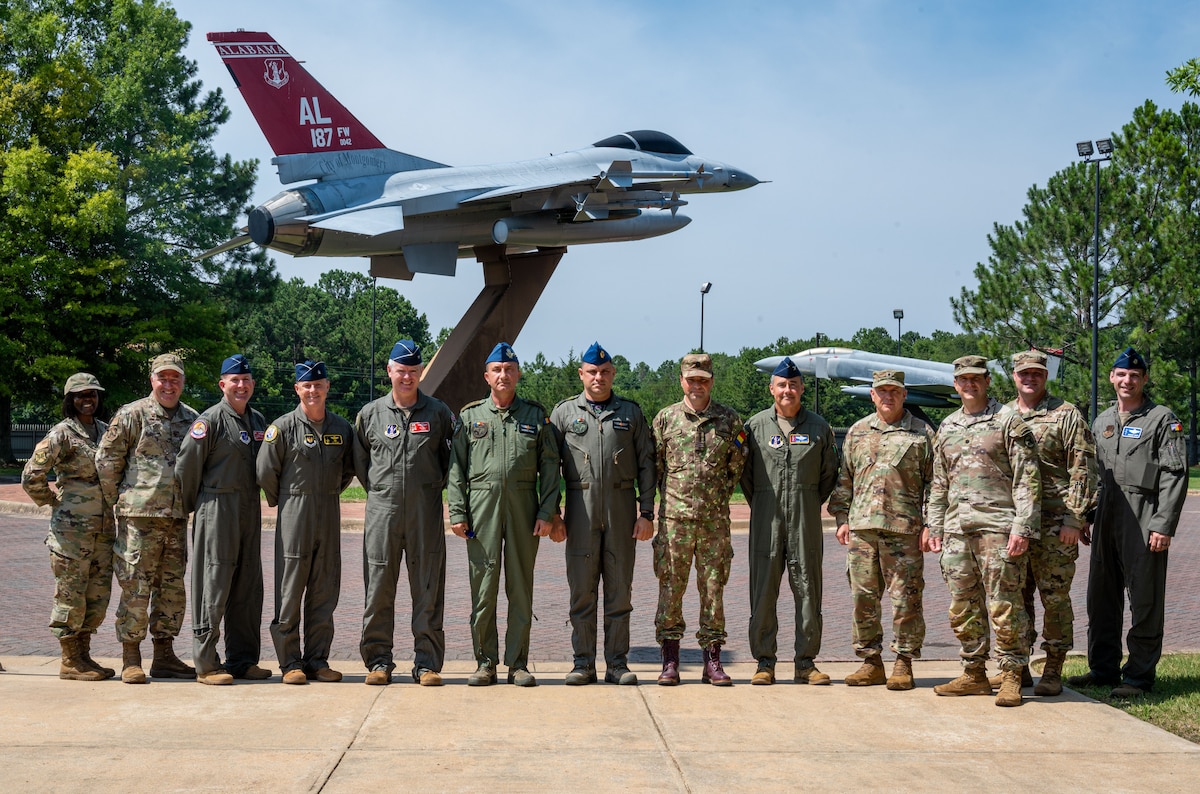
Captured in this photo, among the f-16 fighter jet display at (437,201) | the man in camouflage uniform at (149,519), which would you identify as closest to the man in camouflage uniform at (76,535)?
the man in camouflage uniform at (149,519)

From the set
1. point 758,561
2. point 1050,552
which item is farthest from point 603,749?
point 1050,552

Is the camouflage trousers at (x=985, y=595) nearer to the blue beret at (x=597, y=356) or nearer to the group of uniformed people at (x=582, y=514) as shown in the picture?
the group of uniformed people at (x=582, y=514)

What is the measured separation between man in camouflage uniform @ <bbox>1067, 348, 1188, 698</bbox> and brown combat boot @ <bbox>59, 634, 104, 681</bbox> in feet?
20.6

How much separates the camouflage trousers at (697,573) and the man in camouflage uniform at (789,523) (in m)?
0.23

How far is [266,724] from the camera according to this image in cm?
568

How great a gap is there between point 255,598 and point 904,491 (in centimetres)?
417

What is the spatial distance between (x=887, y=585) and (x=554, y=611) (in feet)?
12.8

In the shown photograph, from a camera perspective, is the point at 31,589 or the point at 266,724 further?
the point at 31,589

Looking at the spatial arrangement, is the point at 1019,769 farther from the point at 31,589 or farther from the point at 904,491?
the point at 31,589

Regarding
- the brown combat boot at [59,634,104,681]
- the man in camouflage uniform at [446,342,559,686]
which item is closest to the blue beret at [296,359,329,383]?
the man in camouflage uniform at [446,342,559,686]

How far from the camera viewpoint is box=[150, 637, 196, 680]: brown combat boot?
6.94 m

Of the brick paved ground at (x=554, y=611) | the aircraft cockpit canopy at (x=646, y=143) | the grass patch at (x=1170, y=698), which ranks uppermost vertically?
the aircraft cockpit canopy at (x=646, y=143)

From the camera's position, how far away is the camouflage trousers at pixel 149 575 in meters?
6.81

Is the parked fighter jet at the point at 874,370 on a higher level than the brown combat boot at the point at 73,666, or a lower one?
higher
